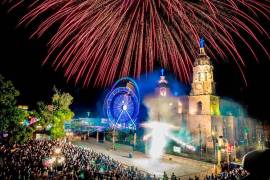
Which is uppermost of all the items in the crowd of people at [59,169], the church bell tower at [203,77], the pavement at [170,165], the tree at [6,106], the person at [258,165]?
the church bell tower at [203,77]

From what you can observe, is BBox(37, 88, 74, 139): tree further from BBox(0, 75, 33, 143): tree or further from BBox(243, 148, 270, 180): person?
BBox(243, 148, 270, 180): person

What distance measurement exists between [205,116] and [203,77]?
8.07 m

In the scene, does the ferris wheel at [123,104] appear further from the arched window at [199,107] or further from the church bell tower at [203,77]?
the church bell tower at [203,77]

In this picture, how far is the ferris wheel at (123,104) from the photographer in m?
52.5

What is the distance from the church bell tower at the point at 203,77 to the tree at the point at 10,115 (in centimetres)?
3321

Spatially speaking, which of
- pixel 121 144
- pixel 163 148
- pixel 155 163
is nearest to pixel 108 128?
pixel 121 144

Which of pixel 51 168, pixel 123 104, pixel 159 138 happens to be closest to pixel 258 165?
pixel 51 168

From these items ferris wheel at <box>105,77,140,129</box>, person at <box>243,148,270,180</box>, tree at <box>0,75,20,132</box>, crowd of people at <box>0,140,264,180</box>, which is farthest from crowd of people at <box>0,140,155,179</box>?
ferris wheel at <box>105,77,140,129</box>

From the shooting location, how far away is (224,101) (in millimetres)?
59031

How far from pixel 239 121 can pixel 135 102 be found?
22.8 m

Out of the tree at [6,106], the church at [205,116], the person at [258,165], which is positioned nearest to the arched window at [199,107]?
the church at [205,116]

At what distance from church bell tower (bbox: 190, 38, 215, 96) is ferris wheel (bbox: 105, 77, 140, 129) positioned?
12560mm

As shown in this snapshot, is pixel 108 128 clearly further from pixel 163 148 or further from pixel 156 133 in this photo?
pixel 163 148

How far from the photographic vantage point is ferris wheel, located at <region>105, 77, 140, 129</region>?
52469mm
